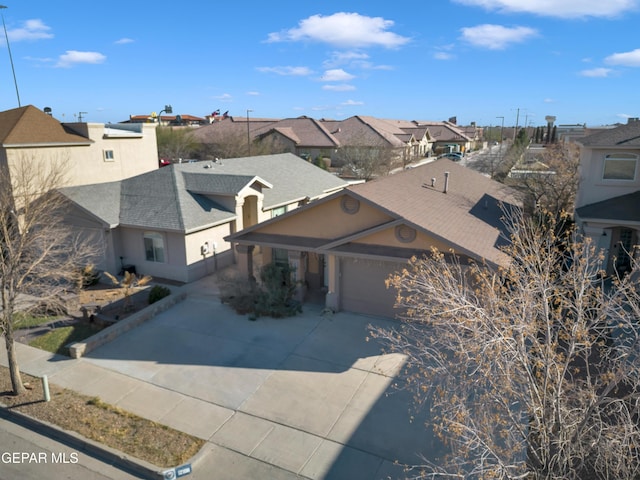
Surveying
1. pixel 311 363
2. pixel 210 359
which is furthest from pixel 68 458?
pixel 311 363

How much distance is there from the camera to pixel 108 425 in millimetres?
10852

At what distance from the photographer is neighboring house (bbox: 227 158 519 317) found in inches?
613

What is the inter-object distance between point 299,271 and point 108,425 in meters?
9.15

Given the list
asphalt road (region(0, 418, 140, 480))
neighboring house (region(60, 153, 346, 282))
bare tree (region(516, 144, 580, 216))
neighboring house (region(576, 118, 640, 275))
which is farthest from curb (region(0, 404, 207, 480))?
bare tree (region(516, 144, 580, 216))

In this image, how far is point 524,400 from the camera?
6484 mm

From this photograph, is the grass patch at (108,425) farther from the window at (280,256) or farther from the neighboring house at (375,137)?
the neighboring house at (375,137)

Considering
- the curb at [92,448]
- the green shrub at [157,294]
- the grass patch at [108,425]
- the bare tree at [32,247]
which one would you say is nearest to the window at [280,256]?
the green shrub at [157,294]

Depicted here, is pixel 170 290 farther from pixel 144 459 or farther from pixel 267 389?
pixel 144 459

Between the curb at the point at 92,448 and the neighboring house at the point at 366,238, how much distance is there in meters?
8.30

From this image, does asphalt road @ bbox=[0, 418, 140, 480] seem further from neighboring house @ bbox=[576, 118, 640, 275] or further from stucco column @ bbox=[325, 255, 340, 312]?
neighboring house @ bbox=[576, 118, 640, 275]

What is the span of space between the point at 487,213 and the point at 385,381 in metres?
10.9

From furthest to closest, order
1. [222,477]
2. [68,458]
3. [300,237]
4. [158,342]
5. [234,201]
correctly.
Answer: [234,201] < [300,237] < [158,342] < [68,458] < [222,477]

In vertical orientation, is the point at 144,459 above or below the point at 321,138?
below

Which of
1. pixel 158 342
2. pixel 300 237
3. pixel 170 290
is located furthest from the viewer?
pixel 170 290
